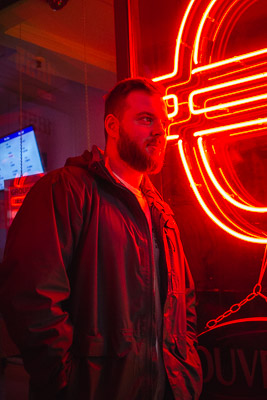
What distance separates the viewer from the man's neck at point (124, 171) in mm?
1712

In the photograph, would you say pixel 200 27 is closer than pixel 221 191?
No

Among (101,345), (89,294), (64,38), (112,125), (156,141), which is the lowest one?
(101,345)

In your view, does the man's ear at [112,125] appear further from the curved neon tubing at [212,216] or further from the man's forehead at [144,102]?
the curved neon tubing at [212,216]

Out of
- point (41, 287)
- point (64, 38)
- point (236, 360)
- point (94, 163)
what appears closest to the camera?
point (41, 287)

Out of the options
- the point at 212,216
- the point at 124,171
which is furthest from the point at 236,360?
the point at 124,171

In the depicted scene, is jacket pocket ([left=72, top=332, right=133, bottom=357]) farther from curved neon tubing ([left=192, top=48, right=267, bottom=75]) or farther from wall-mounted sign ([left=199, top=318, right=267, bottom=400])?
curved neon tubing ([left=192, top=48, right=267, bottom=75])

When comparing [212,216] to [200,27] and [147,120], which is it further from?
[200,27]

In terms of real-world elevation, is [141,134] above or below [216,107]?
below

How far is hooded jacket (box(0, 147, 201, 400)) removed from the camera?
1151 mm

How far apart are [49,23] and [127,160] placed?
288cm

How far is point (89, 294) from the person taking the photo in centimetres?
133

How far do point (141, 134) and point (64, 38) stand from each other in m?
2.91

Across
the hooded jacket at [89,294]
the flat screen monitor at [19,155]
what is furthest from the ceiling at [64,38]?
the hooded jacket at [89,294]

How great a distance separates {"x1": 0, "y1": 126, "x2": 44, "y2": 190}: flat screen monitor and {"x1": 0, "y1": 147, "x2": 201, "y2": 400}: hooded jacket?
2.69m
